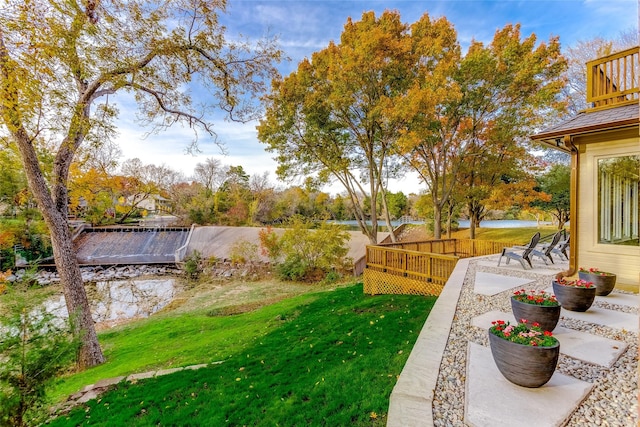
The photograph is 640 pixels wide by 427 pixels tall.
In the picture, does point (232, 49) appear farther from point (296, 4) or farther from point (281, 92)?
point (281, 92)

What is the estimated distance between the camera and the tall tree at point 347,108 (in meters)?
9.73

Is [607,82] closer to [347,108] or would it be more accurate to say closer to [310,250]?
[347,108]

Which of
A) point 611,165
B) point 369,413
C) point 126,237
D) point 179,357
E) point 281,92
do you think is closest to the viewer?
point 369,413

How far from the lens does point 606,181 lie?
4992 mm

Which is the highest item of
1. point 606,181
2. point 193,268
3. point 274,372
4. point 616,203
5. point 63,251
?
point 606,181

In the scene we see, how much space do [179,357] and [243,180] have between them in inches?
1155

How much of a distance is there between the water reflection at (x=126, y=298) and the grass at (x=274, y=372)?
5.12m

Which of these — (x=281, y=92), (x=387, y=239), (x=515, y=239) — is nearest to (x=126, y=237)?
(x=281, y=92)

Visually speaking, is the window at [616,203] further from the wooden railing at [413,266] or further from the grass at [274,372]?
the grass at [274,372]

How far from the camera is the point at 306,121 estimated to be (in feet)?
37.2

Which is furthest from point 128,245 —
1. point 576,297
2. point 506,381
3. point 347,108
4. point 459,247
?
point 576,297

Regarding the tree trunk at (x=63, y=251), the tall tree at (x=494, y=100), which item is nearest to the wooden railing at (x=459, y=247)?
the tall tree at (x=494, y=100)

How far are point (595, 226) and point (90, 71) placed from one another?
406 inches

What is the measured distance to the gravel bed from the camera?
2004mm
